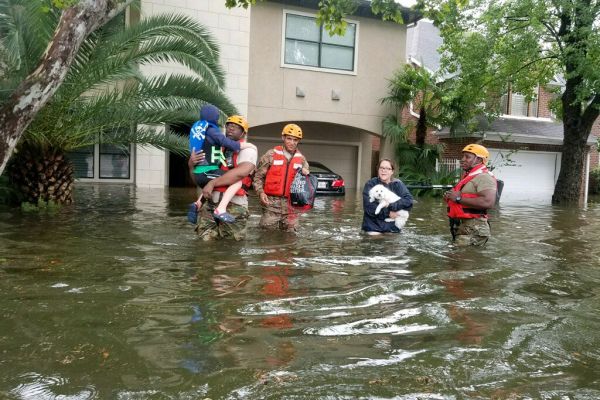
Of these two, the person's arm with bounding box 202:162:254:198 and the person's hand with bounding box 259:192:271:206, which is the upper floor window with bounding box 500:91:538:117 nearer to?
the person's hand with bounding box 259:192:271:206

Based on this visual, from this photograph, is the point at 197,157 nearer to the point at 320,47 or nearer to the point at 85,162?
the point at 85,162

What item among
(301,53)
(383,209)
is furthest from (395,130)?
(383,209)

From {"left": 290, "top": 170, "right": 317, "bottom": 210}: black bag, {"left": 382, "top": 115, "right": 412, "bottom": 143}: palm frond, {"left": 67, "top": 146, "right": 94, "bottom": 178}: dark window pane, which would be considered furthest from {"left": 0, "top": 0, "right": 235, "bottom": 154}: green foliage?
{"left": 382, "top": 115, "right": 412, "bottom": 143}: palm frond

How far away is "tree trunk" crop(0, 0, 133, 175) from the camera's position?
7883mm

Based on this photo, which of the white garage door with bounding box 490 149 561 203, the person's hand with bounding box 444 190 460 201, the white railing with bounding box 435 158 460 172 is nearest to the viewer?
the person's hand with bounding box 444 190 460 201

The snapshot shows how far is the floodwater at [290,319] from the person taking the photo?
329 cm

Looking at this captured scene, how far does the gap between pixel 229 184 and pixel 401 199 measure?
103 inches

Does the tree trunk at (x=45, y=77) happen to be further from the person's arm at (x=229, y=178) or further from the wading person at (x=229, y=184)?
the person's arm at (x=229, y=178)

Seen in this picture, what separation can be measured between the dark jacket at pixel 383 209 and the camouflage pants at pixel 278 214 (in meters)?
1.05

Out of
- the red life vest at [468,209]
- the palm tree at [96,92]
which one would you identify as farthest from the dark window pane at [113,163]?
the red life vest at [468,209]

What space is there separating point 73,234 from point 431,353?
6012 mm

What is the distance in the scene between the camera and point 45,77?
313 inches

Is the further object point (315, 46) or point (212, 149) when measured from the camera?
point (315, 46)

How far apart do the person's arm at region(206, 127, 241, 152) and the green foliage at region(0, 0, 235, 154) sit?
4723mm
